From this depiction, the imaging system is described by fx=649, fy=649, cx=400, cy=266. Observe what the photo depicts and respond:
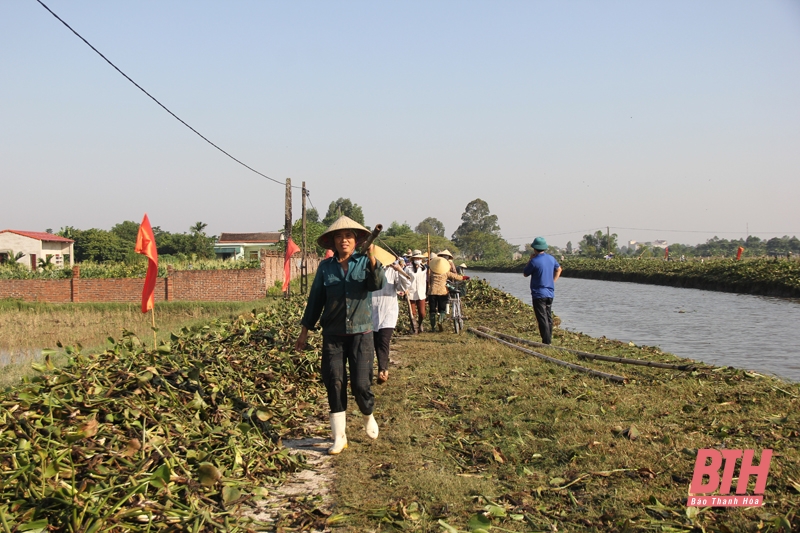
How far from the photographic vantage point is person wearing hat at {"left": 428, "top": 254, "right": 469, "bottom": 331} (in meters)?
13.3

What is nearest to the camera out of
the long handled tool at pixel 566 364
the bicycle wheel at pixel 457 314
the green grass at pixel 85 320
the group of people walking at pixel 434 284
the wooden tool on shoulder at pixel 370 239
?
the wooden tool on shoulder at pixel 370 239

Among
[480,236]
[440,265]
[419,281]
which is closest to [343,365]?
[419,281]

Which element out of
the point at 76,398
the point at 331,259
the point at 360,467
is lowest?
the point at 360,467

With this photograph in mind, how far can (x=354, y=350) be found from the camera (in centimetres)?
563

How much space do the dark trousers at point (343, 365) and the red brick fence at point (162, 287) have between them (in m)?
22.4

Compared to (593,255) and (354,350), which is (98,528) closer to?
(354,350)

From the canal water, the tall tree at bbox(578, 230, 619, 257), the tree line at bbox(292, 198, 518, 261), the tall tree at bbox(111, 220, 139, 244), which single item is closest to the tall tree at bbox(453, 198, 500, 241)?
the tree line at bbox(292, 198, 518, 261)

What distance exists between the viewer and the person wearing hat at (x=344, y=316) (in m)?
5.56

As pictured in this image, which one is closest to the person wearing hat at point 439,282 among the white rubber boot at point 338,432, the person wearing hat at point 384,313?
the person wearing hat at point 384,313

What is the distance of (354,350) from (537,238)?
20.1 feet

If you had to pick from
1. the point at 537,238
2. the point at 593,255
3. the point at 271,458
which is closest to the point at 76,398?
A: the point at 271,458

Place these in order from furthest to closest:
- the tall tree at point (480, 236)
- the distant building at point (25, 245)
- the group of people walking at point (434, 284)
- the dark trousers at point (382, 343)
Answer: the tall tree at point (480, 236) → the distant building at point (25, 245) → the group of people walking at point (434, 284) → the dark trousers at point (382, 343)

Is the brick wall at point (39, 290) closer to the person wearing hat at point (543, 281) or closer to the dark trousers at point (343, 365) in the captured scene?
the person wearing hat at point (543, 281)

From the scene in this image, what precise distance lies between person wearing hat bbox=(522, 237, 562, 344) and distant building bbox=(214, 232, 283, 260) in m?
59.1
